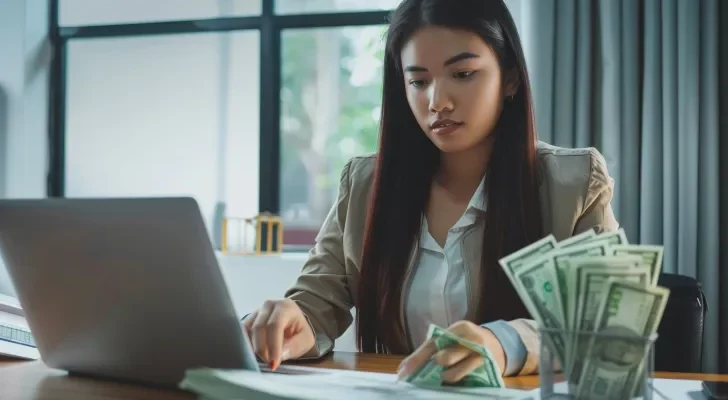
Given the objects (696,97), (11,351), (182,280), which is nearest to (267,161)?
(696,97)

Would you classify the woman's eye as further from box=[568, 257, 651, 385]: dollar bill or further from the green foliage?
the green foliage

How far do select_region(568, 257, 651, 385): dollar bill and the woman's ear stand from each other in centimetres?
70

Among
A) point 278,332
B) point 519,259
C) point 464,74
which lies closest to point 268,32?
point 464,74

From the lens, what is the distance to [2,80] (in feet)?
10.6

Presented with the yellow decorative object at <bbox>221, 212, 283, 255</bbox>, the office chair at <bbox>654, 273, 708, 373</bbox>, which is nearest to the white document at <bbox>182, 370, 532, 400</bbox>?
the office chair at <bbox>654, 273, 708, 373</bbox>

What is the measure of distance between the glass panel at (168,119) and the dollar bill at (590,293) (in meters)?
2.70

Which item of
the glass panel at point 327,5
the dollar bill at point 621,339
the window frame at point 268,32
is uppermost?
the glass panel at point 327,5

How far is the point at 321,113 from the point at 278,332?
2.36 m

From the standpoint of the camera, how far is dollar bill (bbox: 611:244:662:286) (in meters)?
Result: 0.63

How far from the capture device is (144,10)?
11.1 feet

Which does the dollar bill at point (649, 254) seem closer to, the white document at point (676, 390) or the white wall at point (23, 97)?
the white document at point (676, 390)

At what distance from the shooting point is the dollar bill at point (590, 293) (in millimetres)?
602

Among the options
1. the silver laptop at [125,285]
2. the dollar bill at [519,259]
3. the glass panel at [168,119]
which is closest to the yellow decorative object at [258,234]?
the glass panel at [168,119]

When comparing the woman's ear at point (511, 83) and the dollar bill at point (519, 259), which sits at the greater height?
the woman's ear at point (511, 83)
